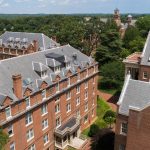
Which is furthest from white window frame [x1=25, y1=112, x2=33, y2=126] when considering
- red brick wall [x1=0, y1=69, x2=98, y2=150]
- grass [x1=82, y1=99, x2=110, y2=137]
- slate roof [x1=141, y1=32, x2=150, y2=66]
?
slate roof [x1=141, y1=32, x2=150, y2=66]

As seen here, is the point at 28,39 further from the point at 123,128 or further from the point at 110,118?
the point at 123,128

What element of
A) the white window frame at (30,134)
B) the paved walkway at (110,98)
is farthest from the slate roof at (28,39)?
the white window frame at (30,134)

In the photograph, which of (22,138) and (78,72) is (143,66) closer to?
(78,72)

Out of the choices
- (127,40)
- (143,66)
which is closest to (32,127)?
(143,66)

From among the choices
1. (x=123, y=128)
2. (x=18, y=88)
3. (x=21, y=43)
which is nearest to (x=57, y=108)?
(x=18, y=88)

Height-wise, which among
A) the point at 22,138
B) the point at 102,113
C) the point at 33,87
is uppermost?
the point at 33,87
